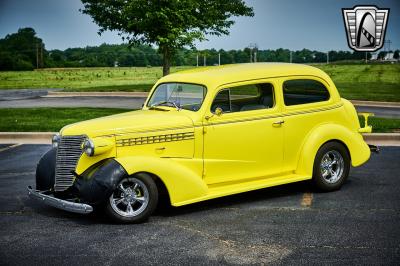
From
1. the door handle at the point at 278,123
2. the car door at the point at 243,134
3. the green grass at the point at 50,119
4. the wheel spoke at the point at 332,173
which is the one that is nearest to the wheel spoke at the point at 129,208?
the car door at the point at 243,134

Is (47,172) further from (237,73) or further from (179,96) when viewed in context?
(237,73)

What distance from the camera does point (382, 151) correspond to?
34.4ft

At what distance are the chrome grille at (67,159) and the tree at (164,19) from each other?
15.3 metres

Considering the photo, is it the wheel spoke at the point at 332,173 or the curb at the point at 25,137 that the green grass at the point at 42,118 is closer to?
the curb at the point at 25,137

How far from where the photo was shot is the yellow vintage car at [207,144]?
19.6ft

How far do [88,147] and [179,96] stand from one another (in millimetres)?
1505

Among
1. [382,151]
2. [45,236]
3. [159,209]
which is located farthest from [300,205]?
[382,151]

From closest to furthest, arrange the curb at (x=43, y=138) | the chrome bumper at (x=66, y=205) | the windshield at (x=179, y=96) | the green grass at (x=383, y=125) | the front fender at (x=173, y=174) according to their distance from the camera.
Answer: the chrome bumper at (x=66, y=205) → the front fender at (x=173, y=174) → the windshield at (x=179, y=96) → the curb at (x=43, y=138) → the green grass at (x=383, y=125)

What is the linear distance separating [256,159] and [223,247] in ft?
6.24

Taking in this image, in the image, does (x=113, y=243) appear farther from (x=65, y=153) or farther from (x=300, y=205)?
(x=300, y=205)

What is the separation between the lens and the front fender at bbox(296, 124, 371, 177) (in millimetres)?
7129

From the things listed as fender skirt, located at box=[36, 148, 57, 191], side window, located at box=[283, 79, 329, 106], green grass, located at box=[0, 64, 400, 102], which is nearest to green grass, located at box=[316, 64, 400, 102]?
green grass, located at box=[0, 64, 400, 102]

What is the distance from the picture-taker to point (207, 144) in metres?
6.50

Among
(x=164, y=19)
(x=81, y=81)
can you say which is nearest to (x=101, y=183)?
(x=164, y=19)
